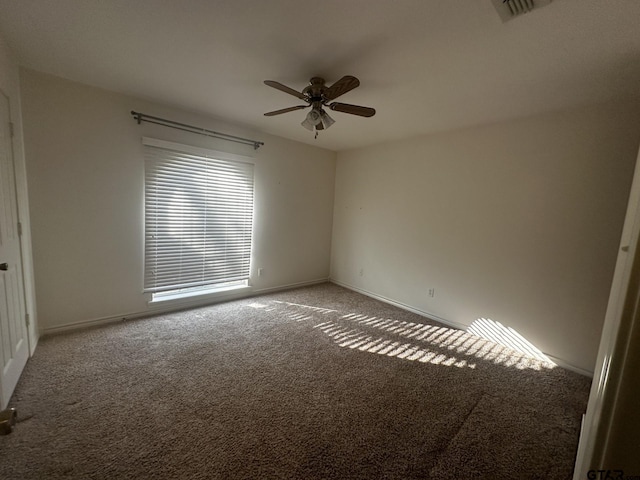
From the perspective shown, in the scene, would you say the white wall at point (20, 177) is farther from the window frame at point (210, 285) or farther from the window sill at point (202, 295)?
the window sill at point (202, 295)

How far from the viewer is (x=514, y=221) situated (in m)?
2.84

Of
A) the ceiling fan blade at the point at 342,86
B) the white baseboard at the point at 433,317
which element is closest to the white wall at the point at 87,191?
the ceiling fan blade at the point at 342,86

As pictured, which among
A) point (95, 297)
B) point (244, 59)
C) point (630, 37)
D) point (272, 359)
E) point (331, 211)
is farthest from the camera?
point (331, 211)

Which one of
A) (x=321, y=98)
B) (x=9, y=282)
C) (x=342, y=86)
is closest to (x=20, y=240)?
(x=9, y=282)

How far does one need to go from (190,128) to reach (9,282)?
2.17 meters

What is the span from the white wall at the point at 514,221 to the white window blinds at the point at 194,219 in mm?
2038

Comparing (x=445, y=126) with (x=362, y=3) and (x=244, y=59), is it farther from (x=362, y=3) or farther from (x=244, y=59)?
(x=244, y=59)

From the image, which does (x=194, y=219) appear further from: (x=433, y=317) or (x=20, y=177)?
(x=433, y=317)

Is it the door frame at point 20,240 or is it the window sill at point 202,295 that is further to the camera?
the window sill at point 202,295

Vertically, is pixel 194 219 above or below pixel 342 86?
below

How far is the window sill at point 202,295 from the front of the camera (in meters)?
3.30

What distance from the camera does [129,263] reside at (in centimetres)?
299

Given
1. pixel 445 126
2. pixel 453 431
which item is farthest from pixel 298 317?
pixel 445 126

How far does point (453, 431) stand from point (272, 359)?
4.83 ft
